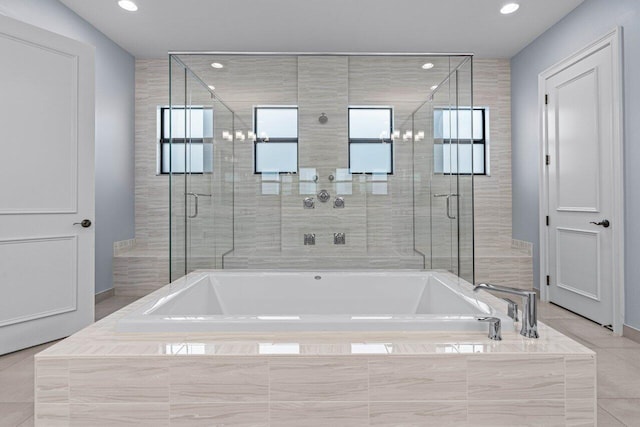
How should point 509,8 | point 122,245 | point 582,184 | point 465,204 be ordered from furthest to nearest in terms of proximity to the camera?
point 122,245 < point 509,8 < point 582,184 < point 465,204

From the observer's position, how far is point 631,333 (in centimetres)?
257

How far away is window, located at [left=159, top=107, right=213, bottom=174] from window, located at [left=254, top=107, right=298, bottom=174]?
311mm

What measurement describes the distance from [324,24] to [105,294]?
128 inches

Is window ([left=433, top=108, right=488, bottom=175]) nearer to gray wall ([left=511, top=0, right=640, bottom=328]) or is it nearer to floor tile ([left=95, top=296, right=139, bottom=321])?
gray wall ([left=511, top=0, right=640, bottom=328])

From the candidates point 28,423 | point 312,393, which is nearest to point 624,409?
point 312,393

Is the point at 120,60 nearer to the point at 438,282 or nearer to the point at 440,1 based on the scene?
the point at 440,1

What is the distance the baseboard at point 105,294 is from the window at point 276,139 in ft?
7.64

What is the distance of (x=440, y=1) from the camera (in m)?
3.06

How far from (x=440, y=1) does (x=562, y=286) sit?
2.61 m

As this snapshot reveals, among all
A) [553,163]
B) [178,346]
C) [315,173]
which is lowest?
[178,346]

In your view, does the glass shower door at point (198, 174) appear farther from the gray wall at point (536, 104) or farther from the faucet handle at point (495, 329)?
the gray wall at point (536, 104)

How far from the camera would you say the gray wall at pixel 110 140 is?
141 inches

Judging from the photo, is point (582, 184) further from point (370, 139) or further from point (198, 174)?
point (198, 174)

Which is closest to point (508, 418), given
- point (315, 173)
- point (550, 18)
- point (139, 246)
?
point (315, 173)
